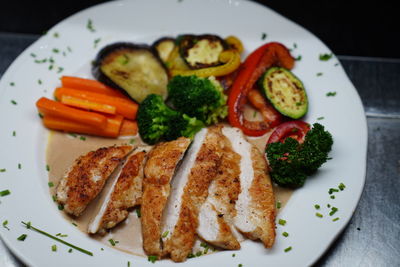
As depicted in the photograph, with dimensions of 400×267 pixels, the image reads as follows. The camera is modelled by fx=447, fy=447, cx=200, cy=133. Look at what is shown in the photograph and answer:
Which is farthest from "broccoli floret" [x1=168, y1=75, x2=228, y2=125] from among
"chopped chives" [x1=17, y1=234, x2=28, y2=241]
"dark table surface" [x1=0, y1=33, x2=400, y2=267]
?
"chopped chives" [x1=17, y1=234, x2=28, y2=241]

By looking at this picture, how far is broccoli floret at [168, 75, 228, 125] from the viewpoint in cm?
407

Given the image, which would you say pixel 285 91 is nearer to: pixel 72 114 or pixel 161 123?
pixel 161 123

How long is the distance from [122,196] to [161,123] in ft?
→ 2.70

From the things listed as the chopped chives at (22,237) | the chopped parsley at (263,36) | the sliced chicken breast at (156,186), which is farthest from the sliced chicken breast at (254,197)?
the chopped chives at (22,237)

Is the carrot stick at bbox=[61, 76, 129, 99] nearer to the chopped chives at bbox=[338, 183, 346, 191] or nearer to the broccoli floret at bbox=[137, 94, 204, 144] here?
the broccoli floret at bbox=[137, 94, 204, 144]

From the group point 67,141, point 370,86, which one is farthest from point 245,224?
point 370,86

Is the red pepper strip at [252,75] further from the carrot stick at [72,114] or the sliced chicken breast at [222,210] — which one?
the carrot stick at [72,114]

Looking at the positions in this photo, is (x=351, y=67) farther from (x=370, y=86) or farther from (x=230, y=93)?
(x=230, y=93)

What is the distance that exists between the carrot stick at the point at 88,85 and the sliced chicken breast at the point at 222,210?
4.50 ft

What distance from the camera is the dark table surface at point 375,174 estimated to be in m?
3.63

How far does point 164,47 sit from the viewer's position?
4559 millimetres

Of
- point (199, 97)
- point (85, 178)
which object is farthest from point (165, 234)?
point (199, 97)

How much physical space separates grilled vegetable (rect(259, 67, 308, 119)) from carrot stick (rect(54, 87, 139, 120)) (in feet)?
4.13

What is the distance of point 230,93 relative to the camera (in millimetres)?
4328
